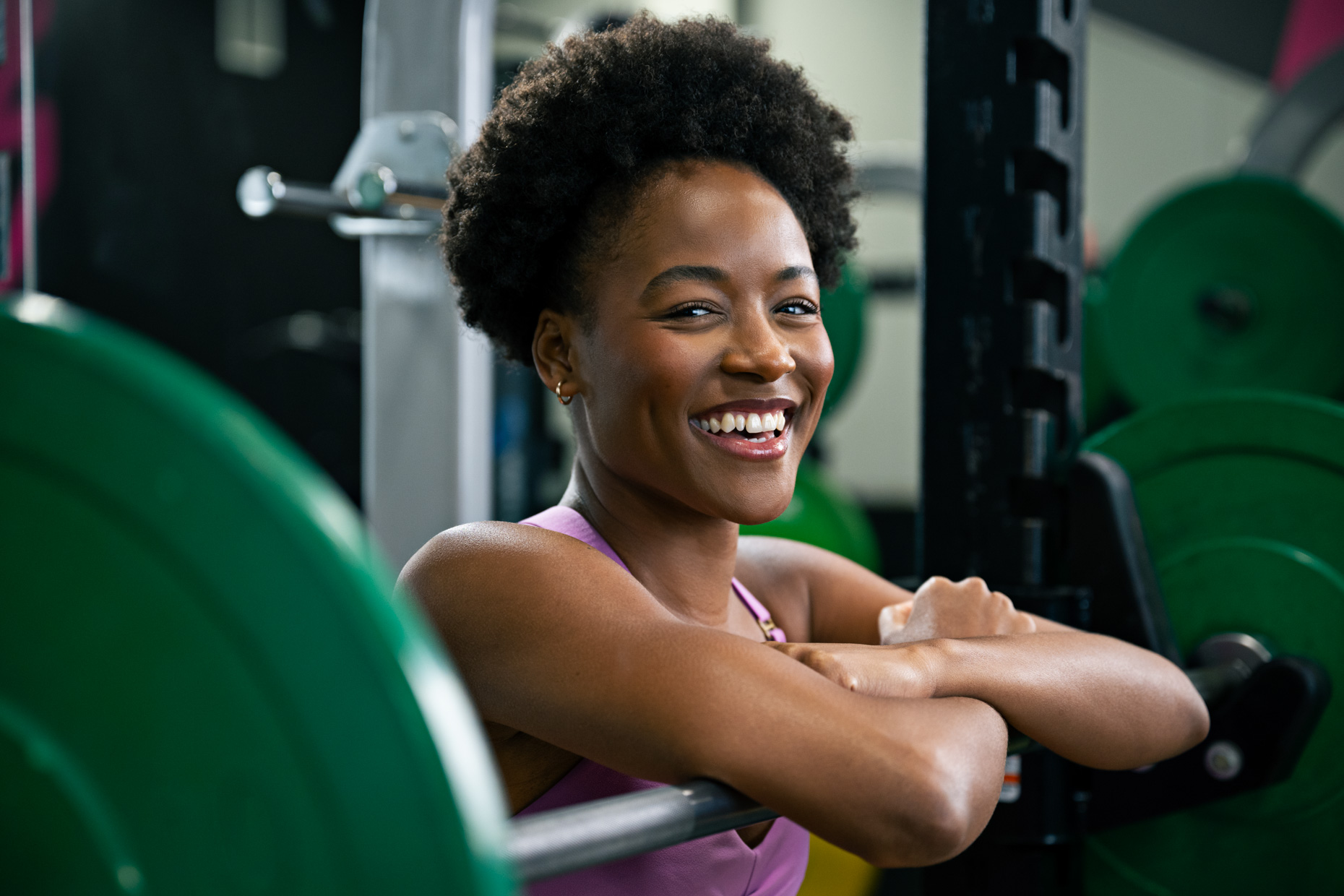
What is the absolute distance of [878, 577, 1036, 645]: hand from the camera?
116cm

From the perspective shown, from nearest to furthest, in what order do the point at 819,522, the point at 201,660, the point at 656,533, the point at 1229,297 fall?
the point at 201,660
the point at 656,533
the point at 1229,297
the point at 819,522

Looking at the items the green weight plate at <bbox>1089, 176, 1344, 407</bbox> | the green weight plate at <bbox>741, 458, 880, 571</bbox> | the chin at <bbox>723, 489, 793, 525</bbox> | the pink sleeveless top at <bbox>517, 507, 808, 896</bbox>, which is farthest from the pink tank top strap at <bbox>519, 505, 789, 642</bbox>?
the green weight plate at <bbox>1089, 176, 1344, 407</bbox>

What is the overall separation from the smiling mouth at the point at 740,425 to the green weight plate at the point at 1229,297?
1.66 metres

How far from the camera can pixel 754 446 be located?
40.5 inches

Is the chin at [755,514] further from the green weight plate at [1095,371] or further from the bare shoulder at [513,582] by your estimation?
the green weight plate at [1095,371]

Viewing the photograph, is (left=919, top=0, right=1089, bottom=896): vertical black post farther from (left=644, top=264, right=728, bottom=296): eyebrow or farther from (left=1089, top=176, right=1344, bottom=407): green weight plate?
(left=1089, top=176, right=1344, bottom=407): green weight plate

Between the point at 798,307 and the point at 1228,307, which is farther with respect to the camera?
the point at 1228,307

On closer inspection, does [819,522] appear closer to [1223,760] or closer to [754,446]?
[1223,760]

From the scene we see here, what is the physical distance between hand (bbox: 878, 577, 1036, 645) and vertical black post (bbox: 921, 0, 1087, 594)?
0.92 ft

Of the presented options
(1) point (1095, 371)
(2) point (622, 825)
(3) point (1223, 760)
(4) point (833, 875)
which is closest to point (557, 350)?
(2) point (622, 825)

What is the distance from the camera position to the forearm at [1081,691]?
941 millimetres

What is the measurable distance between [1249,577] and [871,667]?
0.93 m

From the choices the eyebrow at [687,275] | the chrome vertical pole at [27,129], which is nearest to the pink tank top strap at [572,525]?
the eyebrow at [687,275]

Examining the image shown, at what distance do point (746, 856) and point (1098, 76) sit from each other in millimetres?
5690
